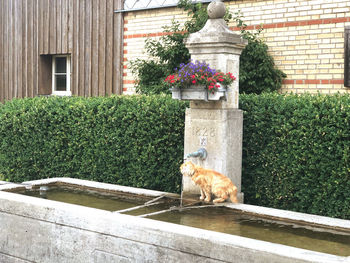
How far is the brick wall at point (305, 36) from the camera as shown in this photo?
8453 millimetres

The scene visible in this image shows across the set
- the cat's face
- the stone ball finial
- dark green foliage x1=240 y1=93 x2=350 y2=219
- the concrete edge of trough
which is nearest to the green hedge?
dark green foliage x1=240 y1=93 x2=350 y2=219

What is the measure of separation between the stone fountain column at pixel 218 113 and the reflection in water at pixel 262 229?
67 cm

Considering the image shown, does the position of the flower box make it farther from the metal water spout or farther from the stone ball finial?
the stone ball finial

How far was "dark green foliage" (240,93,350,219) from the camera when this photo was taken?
18.5ft

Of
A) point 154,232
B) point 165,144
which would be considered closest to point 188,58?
point 165,144

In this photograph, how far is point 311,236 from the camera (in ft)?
15.3

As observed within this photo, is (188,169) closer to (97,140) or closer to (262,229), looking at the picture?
(262,229)

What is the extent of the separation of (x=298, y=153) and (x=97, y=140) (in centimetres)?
325

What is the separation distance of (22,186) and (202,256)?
3.42 m

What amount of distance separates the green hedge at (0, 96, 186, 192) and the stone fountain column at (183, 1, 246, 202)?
79cm

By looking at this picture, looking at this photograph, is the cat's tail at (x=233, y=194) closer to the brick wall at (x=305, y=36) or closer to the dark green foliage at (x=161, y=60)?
the brick wall at (x=305, y=36)

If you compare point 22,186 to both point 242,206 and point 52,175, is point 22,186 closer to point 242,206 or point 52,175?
point 52,175

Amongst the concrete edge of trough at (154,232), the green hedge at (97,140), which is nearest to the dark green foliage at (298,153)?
the green hedge at (97,140)

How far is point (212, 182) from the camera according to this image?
575cm
